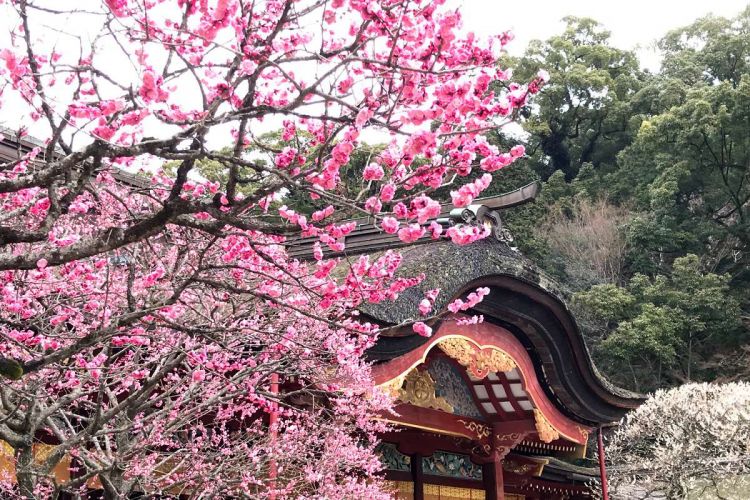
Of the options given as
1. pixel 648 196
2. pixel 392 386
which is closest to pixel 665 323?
pixel 648 196

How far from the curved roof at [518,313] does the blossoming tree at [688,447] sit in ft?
22.3

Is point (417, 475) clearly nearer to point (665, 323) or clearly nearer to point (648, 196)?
point (665, 323)

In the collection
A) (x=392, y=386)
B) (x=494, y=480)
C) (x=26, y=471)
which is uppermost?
(x=392, y=386)

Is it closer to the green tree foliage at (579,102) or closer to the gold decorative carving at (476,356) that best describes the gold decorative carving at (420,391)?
the gold decorative carving at (476,356)

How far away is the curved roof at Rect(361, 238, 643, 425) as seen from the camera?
6.44 meters

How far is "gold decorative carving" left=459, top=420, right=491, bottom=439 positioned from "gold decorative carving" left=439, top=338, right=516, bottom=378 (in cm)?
139

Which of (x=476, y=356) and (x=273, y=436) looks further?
(x=476, y=356)

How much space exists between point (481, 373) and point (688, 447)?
9.91 meters

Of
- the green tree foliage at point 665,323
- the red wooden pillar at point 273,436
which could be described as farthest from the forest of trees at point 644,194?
the red wooden pillar at point 273,436

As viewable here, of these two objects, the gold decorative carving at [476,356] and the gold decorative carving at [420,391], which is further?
the gold decorative carving at [420,391]

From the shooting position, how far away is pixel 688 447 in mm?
15648

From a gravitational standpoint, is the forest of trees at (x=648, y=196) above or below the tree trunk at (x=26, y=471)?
above

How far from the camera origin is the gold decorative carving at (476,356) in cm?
779

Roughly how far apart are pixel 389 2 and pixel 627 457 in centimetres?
1583
